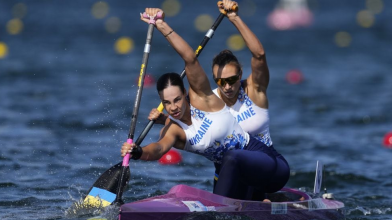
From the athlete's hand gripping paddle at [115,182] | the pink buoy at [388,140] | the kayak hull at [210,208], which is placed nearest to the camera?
the kayak hull at [210,208]

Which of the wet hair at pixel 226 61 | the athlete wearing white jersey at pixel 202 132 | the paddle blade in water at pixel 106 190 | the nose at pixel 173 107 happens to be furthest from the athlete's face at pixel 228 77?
the paddle blade in water at pixel 106 190

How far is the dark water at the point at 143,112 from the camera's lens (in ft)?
29.3

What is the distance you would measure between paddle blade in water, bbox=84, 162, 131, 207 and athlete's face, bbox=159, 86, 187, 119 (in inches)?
33.9

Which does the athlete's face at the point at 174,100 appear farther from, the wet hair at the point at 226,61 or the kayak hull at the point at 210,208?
the kayak hull at the point at 210,208

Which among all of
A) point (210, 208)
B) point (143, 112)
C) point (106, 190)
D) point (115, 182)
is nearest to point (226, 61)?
point (210, 208)

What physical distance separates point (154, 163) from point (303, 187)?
7.32 feet

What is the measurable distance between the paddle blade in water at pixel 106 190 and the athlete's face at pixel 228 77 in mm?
1148

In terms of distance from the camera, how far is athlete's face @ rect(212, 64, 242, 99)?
6332 millimetres

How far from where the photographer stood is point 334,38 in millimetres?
27828

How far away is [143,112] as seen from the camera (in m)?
14.0

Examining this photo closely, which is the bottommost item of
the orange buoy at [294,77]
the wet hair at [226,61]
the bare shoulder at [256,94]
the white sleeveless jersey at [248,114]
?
the white sleeveless jersey at [248,114]

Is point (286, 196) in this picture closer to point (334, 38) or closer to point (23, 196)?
point (23, 196)

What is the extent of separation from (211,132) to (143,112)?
26.1 feet

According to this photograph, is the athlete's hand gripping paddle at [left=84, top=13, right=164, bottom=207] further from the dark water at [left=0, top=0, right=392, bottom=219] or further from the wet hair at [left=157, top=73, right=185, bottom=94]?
the wet hair at [left=157, top=73, right=185, bottom=94]
